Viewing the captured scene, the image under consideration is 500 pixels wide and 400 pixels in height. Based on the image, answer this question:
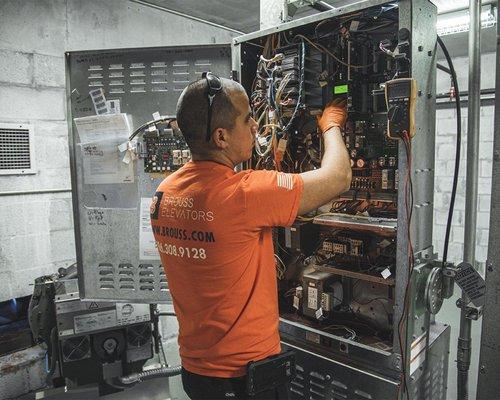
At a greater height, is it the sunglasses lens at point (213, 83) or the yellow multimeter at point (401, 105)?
the sunglasses lens at point (213, 83)

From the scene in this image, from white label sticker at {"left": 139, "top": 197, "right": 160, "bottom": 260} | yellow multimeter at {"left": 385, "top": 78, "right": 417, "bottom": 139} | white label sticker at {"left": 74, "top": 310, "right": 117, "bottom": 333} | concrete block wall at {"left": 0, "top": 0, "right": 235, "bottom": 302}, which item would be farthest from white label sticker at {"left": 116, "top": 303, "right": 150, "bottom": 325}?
yellow multimeter at {"left": 385, "top": 78, "right": 417, "bottom": 139}

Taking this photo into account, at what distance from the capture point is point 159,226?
1.24 meters

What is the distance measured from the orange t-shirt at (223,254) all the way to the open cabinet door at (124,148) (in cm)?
47

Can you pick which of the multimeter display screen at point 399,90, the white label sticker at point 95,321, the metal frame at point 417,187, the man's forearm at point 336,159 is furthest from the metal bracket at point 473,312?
the white label sticker at point 95,321

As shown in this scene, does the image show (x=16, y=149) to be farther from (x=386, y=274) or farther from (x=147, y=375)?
(x=386, y=274)

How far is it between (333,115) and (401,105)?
12.6 inches

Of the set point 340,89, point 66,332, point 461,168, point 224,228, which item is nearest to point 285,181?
point 224,228

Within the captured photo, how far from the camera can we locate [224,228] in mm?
1102

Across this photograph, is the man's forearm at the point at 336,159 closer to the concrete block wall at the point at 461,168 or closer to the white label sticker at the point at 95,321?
the white label sticker at the point at 95,321

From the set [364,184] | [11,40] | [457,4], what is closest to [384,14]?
[364,184]

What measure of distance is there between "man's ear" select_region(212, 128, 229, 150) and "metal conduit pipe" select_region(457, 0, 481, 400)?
2.67 feet

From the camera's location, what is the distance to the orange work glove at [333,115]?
144 centimetres

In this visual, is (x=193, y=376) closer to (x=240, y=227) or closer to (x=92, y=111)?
(x=240, y=227)

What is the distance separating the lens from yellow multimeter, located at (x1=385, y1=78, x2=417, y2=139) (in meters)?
1.16
